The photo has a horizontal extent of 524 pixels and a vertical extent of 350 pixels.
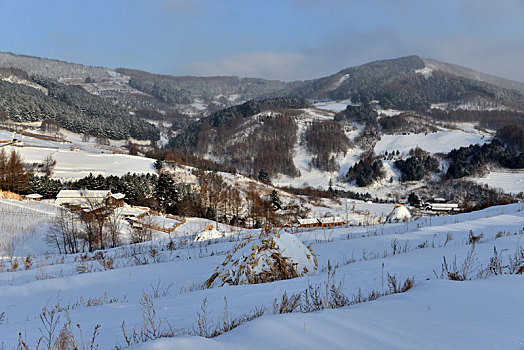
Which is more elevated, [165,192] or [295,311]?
[295,311]

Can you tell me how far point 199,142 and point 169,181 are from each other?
261 feet

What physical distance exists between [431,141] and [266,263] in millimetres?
124385

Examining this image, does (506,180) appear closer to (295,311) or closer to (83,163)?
(295,311)

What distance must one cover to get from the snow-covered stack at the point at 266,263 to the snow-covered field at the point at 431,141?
365 feet

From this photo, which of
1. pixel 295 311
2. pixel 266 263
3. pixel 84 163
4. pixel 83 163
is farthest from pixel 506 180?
pixel 83 163

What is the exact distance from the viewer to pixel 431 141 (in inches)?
4316

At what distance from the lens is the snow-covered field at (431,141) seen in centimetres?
10256

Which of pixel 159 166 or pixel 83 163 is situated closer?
pixel 83 163

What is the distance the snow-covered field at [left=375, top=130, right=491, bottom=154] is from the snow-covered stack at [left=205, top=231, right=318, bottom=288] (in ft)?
365

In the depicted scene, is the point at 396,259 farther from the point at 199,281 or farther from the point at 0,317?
the point at 0,317

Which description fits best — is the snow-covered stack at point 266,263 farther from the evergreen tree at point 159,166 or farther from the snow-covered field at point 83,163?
the evergreen tree at point 159,166

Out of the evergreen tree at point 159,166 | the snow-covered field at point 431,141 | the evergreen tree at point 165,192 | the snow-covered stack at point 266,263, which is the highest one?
the snow-covered field at point 431,141

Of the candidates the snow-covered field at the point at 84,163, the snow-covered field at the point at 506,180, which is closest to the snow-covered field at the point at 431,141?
the snow-covered field at the point at 506,180

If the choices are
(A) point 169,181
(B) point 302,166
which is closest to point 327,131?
(B) point 302,166
